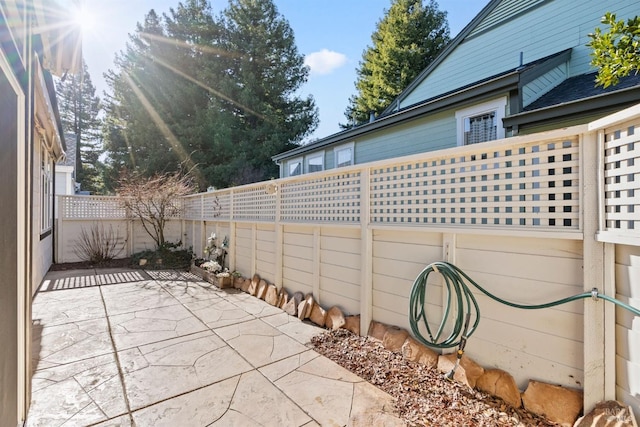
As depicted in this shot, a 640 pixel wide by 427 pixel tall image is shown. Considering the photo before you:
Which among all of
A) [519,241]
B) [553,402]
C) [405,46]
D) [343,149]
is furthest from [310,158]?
[405,46]

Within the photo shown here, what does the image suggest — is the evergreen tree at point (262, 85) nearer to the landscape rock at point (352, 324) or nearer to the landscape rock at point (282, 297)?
the landscape rock at point (282, 297)

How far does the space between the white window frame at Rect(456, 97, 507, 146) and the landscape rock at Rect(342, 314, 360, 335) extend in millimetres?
4188

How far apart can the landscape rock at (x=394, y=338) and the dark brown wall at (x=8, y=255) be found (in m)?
2.70

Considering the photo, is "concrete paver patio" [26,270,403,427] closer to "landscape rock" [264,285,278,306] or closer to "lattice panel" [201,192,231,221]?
"landscape rock" [264,285,278,306]

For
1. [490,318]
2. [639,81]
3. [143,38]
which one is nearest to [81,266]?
[490,318]

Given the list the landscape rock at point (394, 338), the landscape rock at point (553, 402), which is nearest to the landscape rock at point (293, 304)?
the landscape rock at point (394, 338)

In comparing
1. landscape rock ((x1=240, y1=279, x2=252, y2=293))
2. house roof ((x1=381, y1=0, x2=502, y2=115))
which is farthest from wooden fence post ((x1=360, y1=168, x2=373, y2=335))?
house roof ((x1=381, y1=0, x2=502, y2=115))

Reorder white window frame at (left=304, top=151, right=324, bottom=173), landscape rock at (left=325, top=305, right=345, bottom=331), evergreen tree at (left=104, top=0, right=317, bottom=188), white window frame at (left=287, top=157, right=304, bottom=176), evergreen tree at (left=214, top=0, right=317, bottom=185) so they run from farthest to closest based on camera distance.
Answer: evergreen tree at (left=214, top=0, right=317, bottom=185), evergreen tree at (left=104, top=0, right=317, bottom=188), white window frame at (left=287, top=157, right=304, bottom=176), white window frame at (left=304, top=151, right=324, bottom=173), landscape rock at (left=325, top=305, right=345, bottom=331)

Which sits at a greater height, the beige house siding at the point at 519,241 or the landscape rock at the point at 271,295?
the beige house siding at the point at 519,241

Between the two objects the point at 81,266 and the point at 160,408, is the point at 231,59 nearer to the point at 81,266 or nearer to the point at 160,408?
the point at 81,266

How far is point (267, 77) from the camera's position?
53.8ft

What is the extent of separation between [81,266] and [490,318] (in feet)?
28.8

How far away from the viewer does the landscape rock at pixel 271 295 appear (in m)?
4.59

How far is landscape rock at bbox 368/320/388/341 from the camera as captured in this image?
10.1ft
